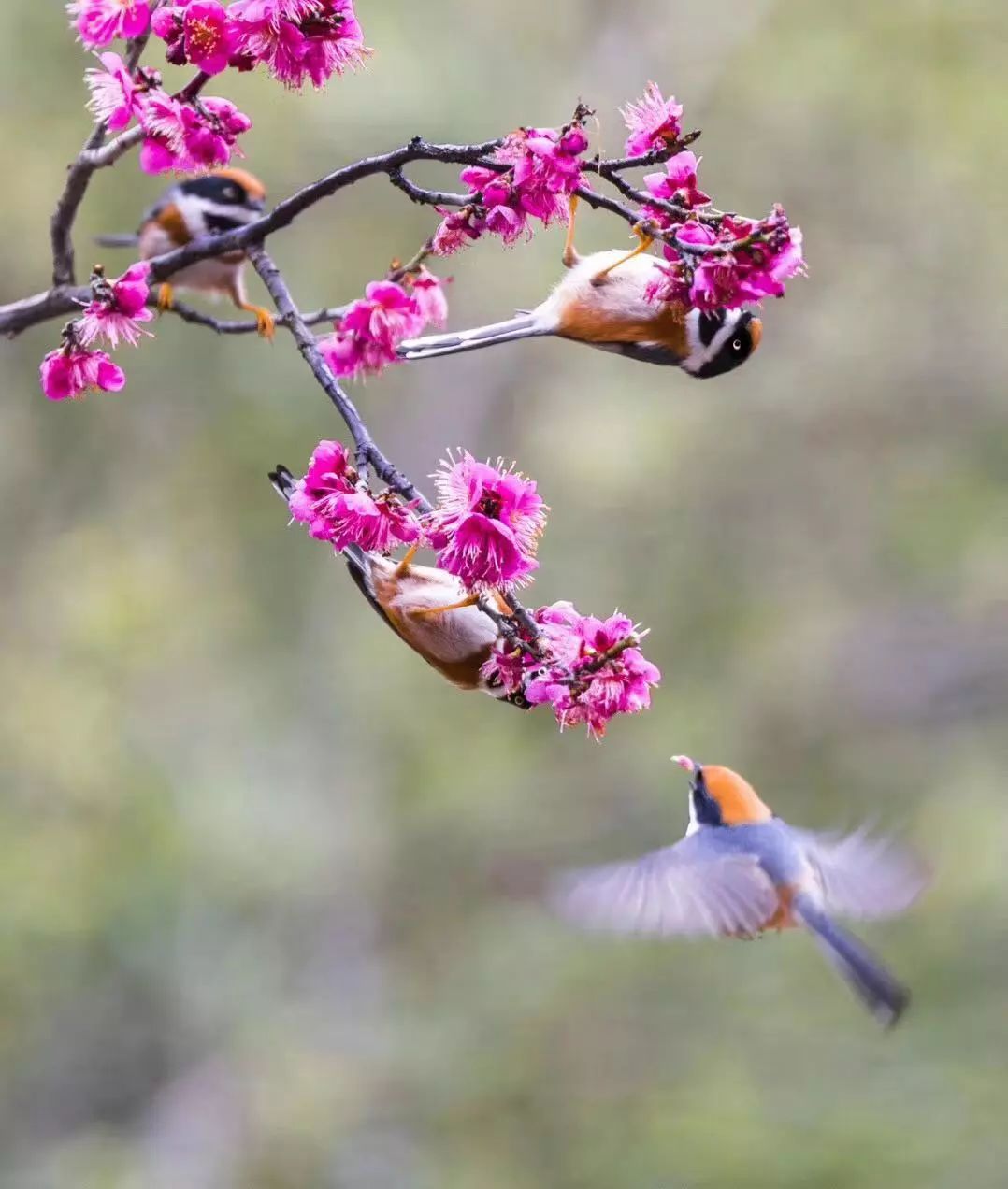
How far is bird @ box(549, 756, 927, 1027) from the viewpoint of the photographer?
9.28ft

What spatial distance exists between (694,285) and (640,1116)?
592 cm

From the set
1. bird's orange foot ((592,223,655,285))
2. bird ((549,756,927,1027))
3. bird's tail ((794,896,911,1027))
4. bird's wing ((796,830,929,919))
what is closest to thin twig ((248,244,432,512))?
bird's orange foot ((592,223,655,285))

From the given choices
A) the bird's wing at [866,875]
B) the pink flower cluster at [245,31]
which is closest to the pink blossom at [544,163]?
the pink flower cluster at [245,31]

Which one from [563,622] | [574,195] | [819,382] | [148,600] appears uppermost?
[819,382]

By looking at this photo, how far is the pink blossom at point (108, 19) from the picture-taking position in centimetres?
198

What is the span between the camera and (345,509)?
6.30ft

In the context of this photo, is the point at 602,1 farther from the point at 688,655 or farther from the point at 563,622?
the point at 563,622

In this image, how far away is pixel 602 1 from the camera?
10133 millimetres

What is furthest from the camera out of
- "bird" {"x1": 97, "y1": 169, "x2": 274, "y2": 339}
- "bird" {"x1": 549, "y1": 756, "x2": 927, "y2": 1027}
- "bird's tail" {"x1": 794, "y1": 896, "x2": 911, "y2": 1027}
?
"bird" {"x1": 97, "y1": 169, "x2": 274, "y2": 339}

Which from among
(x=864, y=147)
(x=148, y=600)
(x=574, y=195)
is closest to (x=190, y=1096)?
(x=148, y=600)

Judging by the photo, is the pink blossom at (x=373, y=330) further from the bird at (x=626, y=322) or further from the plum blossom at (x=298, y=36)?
the plum blossom at (x=298, y=36)

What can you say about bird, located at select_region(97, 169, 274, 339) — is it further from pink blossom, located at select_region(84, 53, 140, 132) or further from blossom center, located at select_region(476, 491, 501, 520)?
blossom center, located at select_region(476, 491, 501, 520)

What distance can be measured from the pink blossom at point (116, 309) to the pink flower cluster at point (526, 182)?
47 centimetres

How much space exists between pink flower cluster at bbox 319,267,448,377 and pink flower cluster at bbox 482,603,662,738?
0.65 meters
